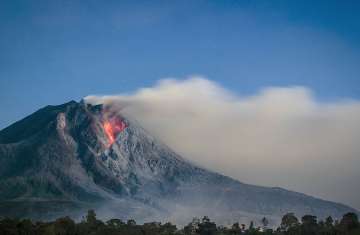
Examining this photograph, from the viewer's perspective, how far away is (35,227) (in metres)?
146

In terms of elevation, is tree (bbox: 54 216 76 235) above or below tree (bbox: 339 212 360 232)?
below

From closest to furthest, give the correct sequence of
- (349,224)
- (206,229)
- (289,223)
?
(349,224) < (289,223) < (206,229)

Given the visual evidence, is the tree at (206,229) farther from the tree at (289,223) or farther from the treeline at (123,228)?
the tree at (289,223)

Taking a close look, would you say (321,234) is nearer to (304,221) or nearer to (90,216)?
(304,221)

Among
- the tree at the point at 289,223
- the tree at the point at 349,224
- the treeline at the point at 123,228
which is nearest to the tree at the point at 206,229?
the treeline at the point at 123,228

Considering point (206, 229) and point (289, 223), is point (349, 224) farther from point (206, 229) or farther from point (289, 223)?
point (206, 229)

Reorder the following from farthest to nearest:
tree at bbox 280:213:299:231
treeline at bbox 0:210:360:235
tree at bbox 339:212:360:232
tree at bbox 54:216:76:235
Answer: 1. tree at bbox 280:213:299:231
2. tree at bbox 339:212:360:232
3. tree at bbox 54:216:76:235
4. treeline at bbox 0:210:360:235

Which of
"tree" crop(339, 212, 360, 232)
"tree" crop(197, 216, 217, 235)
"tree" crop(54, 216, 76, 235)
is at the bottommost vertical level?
"tree" crop(54, 216, 76, 235)

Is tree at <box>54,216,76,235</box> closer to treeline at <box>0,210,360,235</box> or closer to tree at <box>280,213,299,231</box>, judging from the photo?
treeline at <box>0,210,360,235</box>

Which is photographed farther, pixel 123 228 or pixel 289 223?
pixel 289 223

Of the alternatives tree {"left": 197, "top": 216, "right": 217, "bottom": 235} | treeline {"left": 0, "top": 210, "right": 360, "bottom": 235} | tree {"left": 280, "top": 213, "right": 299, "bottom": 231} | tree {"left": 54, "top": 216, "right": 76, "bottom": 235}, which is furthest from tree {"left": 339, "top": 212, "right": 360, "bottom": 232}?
tree {"left": 54, "top": 216, "right": 76, "bottom": 235}

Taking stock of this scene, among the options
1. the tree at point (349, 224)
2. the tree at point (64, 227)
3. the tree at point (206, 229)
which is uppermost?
the tree at point (349, 224)

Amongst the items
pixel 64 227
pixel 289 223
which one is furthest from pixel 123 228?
pixel 289 223

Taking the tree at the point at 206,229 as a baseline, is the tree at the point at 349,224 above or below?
→ above
